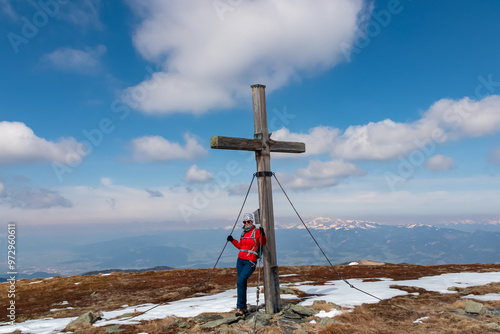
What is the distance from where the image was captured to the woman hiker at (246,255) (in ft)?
34.6

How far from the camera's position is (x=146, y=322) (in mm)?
11242

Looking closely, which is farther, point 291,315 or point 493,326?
point 291,315

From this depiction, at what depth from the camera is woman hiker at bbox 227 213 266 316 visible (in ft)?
34.6

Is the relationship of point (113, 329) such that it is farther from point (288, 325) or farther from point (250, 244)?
point (288, 325)

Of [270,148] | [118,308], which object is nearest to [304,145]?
[270,148]

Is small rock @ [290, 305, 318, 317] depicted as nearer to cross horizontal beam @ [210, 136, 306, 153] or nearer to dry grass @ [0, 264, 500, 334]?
dry grass @ [0, 264, 500, 334]

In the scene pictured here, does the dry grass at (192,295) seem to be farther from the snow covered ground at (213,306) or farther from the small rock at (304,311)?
the snow covered ground at (213,306)

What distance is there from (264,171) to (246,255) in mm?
2914

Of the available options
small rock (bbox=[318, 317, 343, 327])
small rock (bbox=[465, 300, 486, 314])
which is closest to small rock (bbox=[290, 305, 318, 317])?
small rock (bbox=[318, 317, 343, 327])

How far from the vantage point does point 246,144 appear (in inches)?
425

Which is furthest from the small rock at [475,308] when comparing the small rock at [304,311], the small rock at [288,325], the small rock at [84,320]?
the small rock at [84,320]

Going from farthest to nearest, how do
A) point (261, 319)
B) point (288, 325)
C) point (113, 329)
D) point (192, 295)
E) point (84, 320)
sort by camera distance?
point (192, 295) → point (84, 320) → point (113, 329) → point (261, 319) → point (288, 325)

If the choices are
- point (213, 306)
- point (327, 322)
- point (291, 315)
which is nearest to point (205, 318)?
point (213, 306)

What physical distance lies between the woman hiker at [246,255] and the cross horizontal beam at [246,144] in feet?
Result: 8.24
